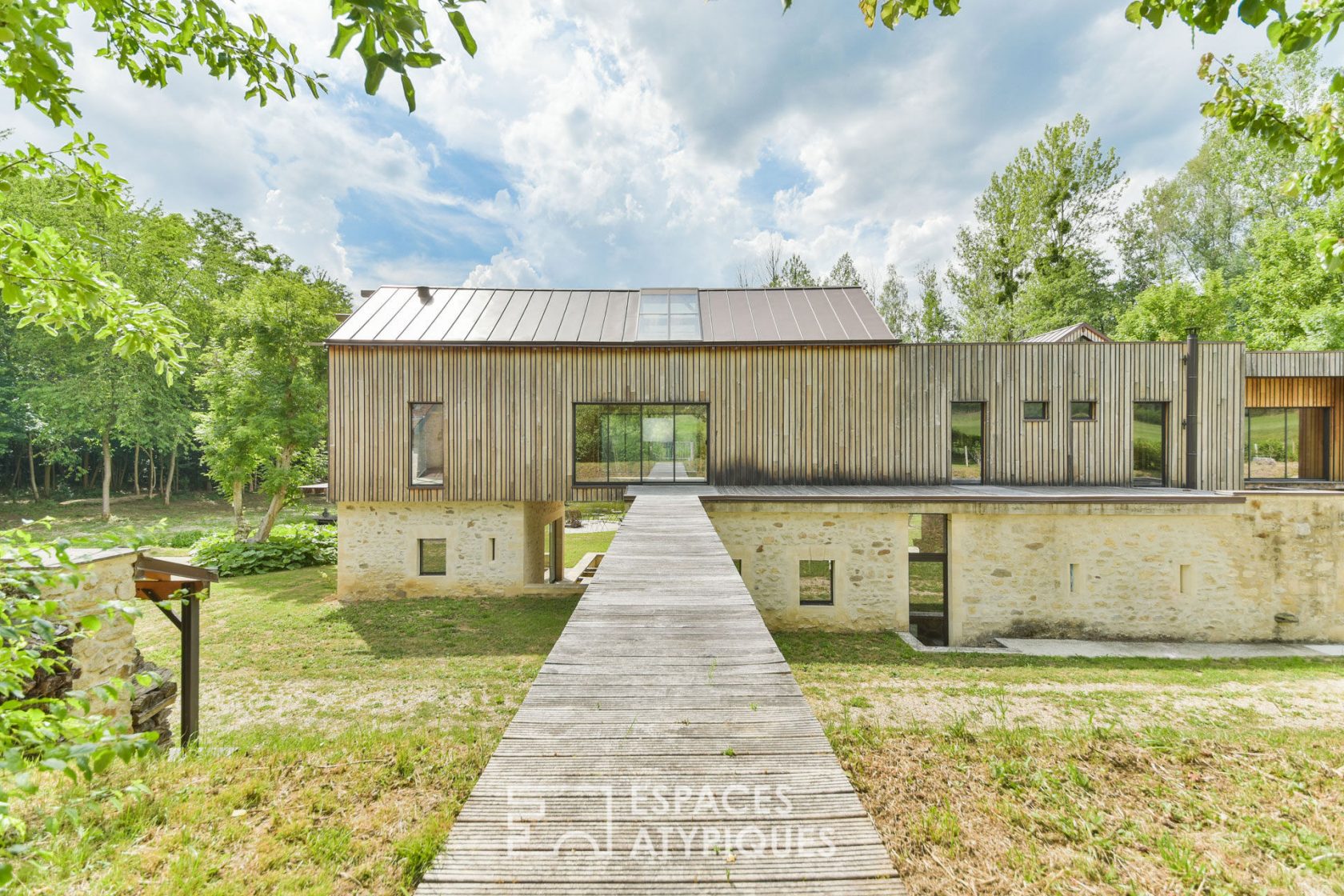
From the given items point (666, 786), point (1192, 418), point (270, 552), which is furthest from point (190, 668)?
point (1192, 418)

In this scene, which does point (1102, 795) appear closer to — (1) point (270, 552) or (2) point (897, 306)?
(1) point (270, 552)

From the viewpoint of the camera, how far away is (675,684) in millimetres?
2123

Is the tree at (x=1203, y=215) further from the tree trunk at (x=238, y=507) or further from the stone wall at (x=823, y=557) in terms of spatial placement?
the tree trunk at (x=238, y=507)

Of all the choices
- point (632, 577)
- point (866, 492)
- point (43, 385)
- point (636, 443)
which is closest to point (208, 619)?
point (636, 443)

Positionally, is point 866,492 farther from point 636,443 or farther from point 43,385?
point 43,385

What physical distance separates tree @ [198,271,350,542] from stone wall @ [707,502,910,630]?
486 inches

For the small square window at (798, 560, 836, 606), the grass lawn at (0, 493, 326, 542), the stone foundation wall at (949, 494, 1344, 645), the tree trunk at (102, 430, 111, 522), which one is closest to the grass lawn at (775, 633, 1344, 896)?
the stone foundation wall at (949, 494, 1344, 645)

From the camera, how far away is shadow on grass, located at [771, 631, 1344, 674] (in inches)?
295

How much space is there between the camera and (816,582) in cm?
905

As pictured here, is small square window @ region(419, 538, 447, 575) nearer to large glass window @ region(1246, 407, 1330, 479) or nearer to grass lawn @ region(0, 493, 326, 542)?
grass lawn @ region(0, 493, 326, 542)

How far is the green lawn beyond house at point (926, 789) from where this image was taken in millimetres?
2404

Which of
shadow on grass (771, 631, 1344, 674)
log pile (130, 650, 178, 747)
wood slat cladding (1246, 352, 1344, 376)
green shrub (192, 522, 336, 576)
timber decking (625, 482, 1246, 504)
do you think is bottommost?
shadow on grass (771, 631, 1344, 674)

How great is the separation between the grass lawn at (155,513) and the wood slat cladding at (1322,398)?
27.9 m

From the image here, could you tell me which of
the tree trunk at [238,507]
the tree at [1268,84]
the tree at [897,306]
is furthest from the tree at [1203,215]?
the tree trunk at [238,507]
